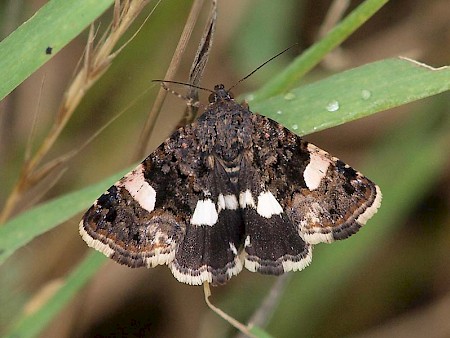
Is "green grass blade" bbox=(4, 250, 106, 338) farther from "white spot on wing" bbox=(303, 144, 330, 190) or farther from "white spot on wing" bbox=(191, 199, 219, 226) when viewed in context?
"white spot on wing" bbox=(303, 144, 330, 190)

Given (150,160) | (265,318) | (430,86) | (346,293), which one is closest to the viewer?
(430,86)

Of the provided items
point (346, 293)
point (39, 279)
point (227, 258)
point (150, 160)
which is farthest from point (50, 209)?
point (346, 293)

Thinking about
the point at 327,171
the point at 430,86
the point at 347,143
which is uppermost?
the point at 430,86

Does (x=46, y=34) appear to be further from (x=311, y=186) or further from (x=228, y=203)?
(x=311, y=186)

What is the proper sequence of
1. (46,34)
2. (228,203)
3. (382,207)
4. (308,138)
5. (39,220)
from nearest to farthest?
(46,34)
(39,220)
(228,203)
(382,207)
(308,138)

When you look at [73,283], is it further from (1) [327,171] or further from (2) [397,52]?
(2) [397,52]

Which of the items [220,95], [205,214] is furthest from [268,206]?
[220,95]

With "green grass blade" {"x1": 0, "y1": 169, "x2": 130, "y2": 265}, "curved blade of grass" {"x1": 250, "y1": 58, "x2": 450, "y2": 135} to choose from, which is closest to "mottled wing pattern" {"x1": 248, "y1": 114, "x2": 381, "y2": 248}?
"curved blade of grass" {"x1": 250, "y1": 58, "x2": 450, "y2": 135}
